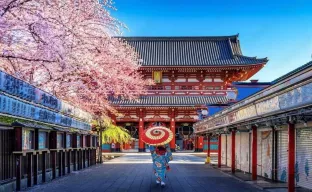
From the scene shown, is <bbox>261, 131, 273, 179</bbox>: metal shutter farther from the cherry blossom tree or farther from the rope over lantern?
the cherry blossom tree

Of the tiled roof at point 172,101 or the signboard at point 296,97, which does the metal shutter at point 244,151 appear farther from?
the tiled roof at point 172,101

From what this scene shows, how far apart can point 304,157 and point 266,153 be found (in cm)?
403

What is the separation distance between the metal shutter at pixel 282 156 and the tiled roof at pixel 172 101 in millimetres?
29650

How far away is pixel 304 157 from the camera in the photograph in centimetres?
1461

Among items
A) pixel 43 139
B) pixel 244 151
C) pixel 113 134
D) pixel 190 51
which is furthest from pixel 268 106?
pixel 190 51

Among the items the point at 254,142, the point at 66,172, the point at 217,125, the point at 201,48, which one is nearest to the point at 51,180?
the point at 66,172

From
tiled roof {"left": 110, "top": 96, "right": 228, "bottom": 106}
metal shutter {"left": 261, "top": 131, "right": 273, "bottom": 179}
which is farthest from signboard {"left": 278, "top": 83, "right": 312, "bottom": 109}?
tiled roof {"left": 110, "top": 96, "right": 228, "bottom": 106}

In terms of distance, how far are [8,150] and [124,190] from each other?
373cm

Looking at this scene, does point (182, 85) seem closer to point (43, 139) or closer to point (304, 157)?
point (43, 139)

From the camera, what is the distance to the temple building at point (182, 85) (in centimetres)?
4744

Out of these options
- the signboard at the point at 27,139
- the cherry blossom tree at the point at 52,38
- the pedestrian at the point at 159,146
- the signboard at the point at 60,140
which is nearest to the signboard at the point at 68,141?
the signboard at the point at 60,140

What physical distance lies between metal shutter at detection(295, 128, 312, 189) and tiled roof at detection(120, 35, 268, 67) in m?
32.5

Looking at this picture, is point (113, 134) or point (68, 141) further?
point (113, 134)

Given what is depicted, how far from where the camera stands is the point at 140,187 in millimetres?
14812
